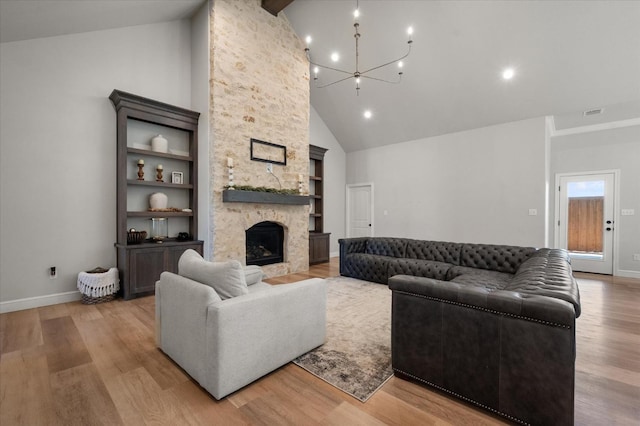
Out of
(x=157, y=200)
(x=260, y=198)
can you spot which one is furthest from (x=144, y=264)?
(x=260, y=198)

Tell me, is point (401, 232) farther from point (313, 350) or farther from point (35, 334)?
point (35, 334)

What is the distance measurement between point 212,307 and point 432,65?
18.5ft

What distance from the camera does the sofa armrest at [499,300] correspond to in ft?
4.66

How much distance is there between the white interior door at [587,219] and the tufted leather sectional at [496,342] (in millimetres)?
5015

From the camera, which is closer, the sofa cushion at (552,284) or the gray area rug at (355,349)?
the sofa cushion at (552,284)

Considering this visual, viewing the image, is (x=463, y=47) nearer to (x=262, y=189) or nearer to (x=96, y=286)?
(x=262, y=189)

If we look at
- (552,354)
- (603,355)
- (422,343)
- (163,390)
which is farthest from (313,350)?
(603,355)

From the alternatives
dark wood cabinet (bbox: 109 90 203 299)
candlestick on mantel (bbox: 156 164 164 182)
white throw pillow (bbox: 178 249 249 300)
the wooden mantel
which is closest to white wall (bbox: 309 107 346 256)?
the wooden mantel

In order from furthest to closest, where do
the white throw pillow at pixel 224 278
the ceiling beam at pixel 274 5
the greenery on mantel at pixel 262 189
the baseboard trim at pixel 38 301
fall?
the ceiling beam at pixel 274 5 < the greenery on mantel at pixel 262 189 < the baseboard trim at pixel 38 301 < the white throw pillow at pixel 224 278

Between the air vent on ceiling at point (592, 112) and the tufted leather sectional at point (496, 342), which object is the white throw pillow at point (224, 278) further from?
the air vent on ceiling at point (592, 112)

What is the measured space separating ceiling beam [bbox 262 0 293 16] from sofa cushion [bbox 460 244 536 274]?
5.19 m

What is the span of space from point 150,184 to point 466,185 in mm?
6113

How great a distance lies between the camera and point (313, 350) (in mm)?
2447

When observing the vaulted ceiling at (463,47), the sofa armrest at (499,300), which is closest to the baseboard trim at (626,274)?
the vaulted ceiling at (463,47)
